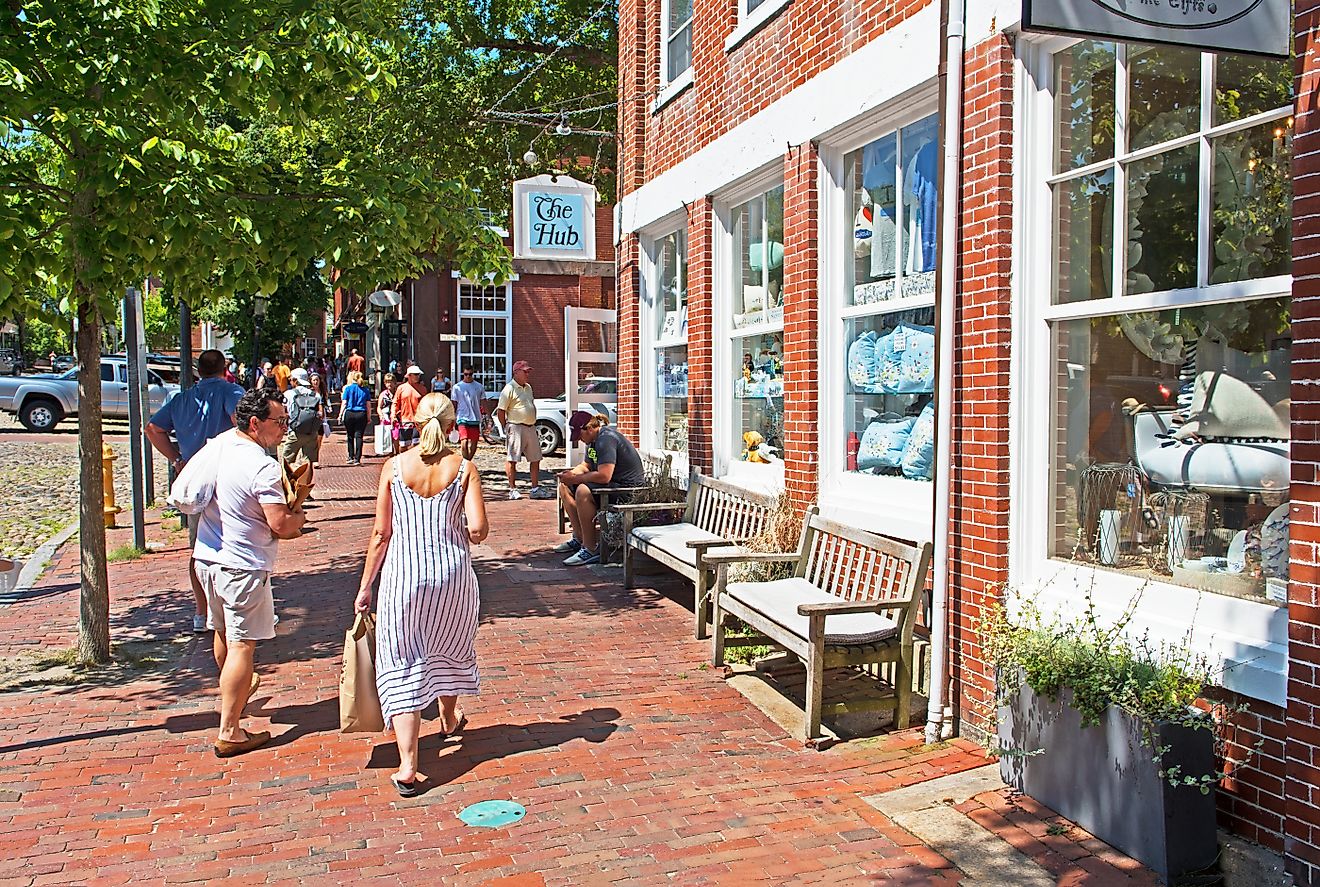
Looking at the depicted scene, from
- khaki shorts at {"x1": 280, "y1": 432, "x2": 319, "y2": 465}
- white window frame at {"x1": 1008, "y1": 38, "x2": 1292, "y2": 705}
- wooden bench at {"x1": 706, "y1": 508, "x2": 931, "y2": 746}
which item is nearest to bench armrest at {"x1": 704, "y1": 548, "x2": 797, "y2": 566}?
wooden bench at {"x1": 706, "y1": 508, "x2": 931, "y2": 746}

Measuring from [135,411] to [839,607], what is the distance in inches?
312

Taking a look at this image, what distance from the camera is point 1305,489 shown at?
373 cm

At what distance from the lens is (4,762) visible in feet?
17.7

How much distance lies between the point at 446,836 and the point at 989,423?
2.93 meters

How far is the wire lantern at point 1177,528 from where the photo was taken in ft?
14.9

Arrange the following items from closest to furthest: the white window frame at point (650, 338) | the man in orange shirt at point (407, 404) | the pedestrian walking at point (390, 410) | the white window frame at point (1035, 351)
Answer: the white window frame at point (1035, 351), the white window frame at point (650, 338), the man in orange shirt at point (407, 404), the pedestrian walking at point (390, 410)

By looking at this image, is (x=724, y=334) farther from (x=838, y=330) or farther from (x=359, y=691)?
(x=359, y=691)

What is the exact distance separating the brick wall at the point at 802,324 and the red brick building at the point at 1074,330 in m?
0.02

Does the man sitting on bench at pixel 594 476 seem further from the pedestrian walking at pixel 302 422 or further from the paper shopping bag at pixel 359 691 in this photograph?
the pedestrian walking at pixel 302 422

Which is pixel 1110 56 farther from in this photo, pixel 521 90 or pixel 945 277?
pixel 521 90

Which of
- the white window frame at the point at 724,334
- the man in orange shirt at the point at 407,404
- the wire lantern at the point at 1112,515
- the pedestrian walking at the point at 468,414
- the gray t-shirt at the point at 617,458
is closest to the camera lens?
the wire lantern at the point at 1112,515

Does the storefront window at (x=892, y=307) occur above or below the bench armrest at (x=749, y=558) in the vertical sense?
above

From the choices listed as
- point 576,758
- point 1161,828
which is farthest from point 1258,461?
point 576,758

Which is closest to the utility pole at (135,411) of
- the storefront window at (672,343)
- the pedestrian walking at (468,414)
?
the storefront window at (672,343)
